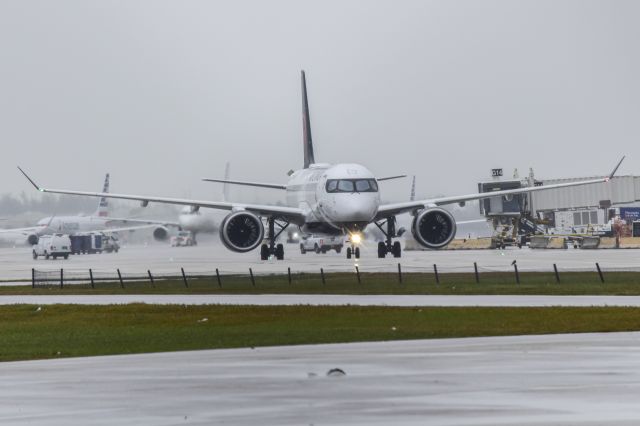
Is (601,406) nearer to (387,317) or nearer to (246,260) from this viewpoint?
(387,317)

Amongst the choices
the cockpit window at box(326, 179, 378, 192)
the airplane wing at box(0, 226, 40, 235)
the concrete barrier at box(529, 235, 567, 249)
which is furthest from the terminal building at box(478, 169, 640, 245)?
the airplane wing at box(0, 226, 40, 235)

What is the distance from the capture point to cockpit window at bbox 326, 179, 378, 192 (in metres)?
71.6

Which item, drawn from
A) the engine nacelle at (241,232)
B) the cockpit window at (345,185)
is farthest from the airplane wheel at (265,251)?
the cockpit window at (345,185)

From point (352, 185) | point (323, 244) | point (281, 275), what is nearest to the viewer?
point (281, 275)

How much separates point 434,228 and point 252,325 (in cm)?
4102

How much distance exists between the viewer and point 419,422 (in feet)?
51.6

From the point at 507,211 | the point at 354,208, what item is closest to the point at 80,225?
the point at 507,211

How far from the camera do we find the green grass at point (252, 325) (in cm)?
2925

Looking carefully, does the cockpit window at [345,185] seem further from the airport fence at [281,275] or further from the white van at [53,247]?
the white van at [53,247]

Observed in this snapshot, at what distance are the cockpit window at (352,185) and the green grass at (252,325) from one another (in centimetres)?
3099

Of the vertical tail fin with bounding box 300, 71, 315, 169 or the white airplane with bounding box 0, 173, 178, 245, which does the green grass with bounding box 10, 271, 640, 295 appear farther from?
the white airplane with bounding box 0, 173, 178, 245

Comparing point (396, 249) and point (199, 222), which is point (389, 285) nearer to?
point (396, 249)

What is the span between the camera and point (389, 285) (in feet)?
170

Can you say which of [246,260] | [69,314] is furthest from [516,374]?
[246,260]
